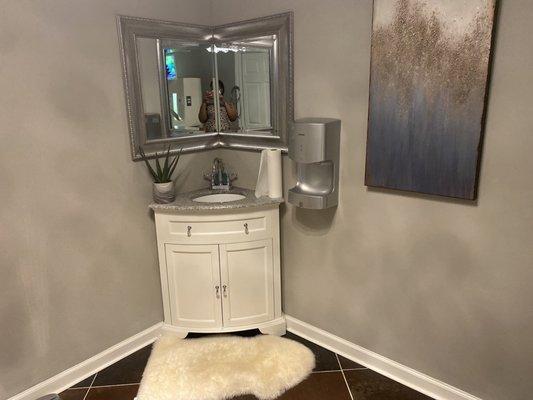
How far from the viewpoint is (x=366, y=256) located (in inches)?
85.7

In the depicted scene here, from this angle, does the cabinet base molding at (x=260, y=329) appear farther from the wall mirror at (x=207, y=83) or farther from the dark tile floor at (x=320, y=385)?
the wall mirror at (x=207, y=83)

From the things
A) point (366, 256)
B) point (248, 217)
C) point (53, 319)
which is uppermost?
point (248, 217)

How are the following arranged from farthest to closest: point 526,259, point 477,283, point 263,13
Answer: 1. point 263,13
2. point 477,283
3. point 526,259

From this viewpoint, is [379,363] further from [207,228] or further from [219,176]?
[219,176]

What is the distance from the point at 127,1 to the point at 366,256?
6.15 feet

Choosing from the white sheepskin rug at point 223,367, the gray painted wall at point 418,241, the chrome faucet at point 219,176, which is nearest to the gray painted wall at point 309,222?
the gray painted wall at point 418,241

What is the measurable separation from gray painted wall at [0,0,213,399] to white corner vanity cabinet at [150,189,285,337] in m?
0.22

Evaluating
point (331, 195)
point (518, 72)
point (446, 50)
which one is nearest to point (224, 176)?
point (331, 195)

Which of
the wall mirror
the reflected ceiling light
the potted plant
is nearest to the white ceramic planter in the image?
the potted plant

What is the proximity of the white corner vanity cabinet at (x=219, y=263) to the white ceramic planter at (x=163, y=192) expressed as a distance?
0.15 ft

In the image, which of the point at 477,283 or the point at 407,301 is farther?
the point at 407,301

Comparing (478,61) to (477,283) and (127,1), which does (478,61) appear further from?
(127,1)

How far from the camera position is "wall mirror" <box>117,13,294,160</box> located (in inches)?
88.7

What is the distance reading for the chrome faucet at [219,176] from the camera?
2686 millimetres
